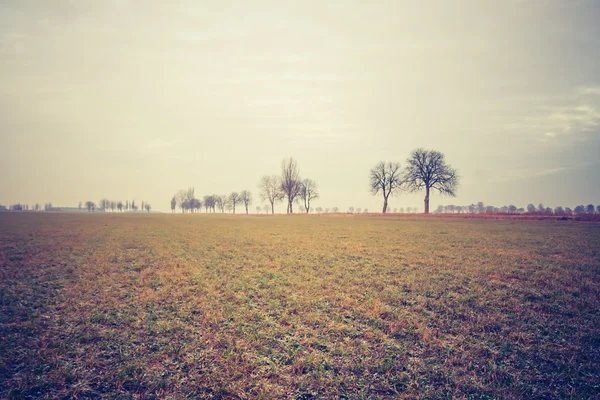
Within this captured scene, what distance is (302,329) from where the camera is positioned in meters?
6.74

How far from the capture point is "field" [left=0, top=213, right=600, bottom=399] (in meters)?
4.79

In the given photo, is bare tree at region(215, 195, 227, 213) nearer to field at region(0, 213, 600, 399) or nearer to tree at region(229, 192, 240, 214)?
tree at region(229, 192, 240, 214)

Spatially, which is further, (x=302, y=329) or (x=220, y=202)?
(x=220, y=202)

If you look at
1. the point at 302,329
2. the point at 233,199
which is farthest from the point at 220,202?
the point at 302,329

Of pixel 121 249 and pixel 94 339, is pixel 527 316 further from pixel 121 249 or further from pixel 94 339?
pixel 121 249

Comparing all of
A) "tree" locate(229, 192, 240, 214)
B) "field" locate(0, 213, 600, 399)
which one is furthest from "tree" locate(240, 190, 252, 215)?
"field" locate(0, 213, 600, 399)

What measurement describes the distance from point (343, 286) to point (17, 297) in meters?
11.1

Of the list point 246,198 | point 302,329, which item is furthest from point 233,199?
point 302,329

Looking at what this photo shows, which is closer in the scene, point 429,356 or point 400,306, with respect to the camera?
point 429,356

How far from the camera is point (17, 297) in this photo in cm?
907

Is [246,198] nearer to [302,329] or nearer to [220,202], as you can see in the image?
[220,202]

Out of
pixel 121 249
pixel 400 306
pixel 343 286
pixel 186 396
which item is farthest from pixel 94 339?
pixel 121 249

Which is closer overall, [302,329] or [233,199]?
[302,329]

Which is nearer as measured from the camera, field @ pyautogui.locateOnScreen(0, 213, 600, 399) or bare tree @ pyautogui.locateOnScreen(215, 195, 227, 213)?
field @ pyautogui.locateOnScreen(0, 213, 600, 399)
